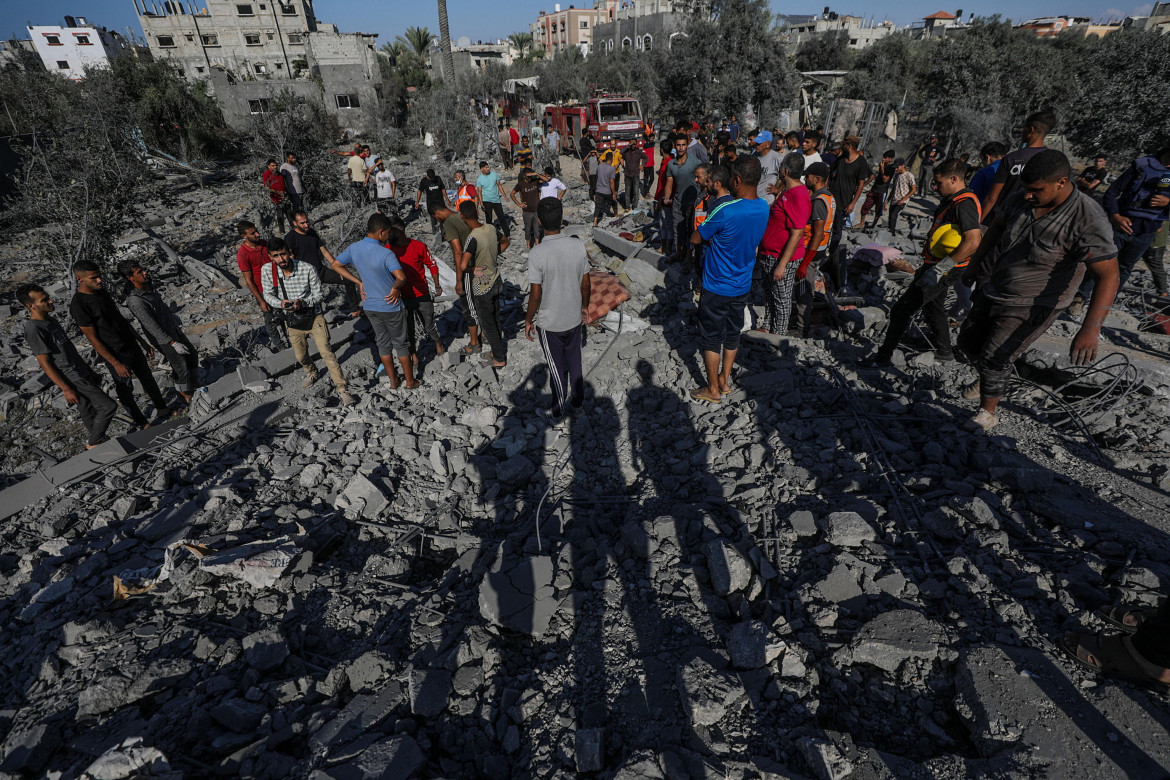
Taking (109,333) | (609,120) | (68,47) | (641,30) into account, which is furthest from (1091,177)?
(68,47)

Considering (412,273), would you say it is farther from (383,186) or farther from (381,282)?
(383,186)

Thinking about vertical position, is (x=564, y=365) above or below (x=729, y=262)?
below

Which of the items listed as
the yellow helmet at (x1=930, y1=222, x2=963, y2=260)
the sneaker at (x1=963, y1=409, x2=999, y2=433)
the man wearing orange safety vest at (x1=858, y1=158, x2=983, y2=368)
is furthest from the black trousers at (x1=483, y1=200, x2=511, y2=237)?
the sneaker at (x1=963, y1=409, x2=999, y2=433)

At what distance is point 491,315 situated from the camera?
5.36 m

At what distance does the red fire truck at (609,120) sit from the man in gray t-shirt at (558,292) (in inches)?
Result: 542

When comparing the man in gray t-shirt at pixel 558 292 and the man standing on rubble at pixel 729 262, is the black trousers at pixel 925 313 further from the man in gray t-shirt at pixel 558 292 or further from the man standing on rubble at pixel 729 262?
the man in gray t-shirt at pixel 558 292

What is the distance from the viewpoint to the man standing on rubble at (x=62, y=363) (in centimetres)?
451

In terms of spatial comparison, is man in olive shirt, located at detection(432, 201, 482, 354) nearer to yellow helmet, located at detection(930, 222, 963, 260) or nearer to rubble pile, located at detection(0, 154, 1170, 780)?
rubble pile, located at detection(0, 154, 1170, 780)

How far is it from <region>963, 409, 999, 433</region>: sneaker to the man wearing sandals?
163 cm

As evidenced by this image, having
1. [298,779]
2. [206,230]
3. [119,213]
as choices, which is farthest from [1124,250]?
[206,230]

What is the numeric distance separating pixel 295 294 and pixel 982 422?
579cm

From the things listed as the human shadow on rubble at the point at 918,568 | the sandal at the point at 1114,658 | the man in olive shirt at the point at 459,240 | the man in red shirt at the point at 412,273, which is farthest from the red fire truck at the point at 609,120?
the sandal at the point at 1114,658

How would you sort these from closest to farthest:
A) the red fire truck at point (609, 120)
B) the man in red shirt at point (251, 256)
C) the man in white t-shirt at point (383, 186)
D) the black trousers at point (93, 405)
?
the black trousers at point (93, 405) < the man in red shirt at point (251, 256) < the man in white t-shirt at point (383, 186) < the red fire truck at point (609, 120)

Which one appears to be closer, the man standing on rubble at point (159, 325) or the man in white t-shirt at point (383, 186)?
the man standing on rubble at point (159, 325)
